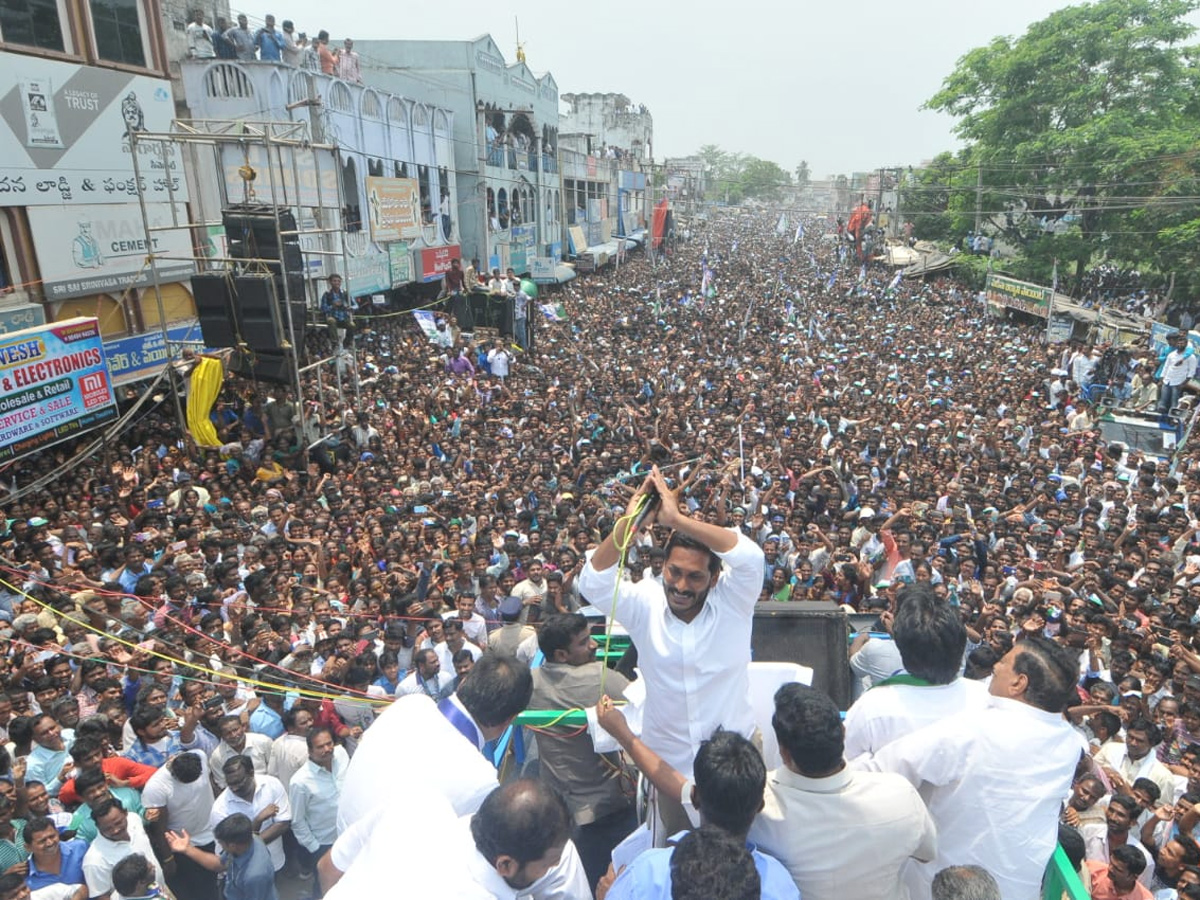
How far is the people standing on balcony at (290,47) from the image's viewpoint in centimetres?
1526

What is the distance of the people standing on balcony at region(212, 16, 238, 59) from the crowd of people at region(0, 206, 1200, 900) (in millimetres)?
6307

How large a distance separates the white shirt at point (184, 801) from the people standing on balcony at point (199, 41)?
15.3 metres

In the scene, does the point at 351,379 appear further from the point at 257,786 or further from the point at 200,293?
the point at 257,786

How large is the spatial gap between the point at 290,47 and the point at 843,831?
1736 cm

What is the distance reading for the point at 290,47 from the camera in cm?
1541

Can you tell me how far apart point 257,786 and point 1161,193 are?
2626cm

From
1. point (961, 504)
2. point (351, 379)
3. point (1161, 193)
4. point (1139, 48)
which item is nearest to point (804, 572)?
point (961, 504)

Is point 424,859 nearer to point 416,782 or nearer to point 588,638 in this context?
point 416,782

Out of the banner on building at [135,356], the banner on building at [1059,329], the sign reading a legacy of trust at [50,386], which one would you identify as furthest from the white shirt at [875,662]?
the banner on building at [1059,329]

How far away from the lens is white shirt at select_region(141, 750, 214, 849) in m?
3.61

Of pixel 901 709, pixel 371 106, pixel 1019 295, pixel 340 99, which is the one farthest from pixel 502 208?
pixel 901 709

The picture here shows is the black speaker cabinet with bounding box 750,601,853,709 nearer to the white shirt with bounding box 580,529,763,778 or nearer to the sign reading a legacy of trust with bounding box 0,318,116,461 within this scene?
the white shirt with bounding box 580,529,763,778

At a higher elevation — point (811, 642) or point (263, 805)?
Answer: point (811, 642)

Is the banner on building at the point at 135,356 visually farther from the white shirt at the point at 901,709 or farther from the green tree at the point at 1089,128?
the green tree at the point at 1089,128
